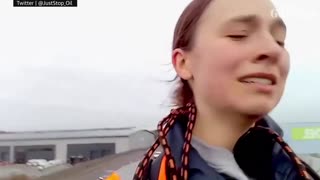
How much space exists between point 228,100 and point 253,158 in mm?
87

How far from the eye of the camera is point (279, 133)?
0.57 meters

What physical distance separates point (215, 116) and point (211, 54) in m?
0.07

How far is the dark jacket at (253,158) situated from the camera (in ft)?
1.67

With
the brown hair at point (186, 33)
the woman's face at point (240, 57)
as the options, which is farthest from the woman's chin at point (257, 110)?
the brown hair at point (186, 33)

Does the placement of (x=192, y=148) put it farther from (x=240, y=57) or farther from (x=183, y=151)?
(x=240, y=57)

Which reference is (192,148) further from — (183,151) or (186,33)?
(186,33)

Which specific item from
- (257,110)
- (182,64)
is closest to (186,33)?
(182,64)

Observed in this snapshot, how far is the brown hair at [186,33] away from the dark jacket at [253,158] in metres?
0.05

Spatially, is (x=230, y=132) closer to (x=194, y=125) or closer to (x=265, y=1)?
(x=194, y=125)

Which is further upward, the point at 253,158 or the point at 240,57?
the point at 240,57

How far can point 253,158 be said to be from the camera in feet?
1.78

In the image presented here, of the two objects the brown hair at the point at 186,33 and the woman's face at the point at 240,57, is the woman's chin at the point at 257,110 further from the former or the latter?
the brown hair at the point at 186,33

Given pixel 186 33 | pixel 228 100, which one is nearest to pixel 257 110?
pixel 228 100

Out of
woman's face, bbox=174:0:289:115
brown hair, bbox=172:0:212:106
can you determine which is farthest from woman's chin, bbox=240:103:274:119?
brown hair, bbox=172:0:212:106
